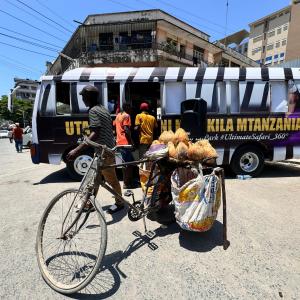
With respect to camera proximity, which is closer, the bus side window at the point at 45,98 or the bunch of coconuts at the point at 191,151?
the bunch of coconuts at the point at 191,151

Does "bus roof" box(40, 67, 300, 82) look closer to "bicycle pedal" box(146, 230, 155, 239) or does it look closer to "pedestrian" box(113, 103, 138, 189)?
"pedestrian" box(113, 103, 138, 189)

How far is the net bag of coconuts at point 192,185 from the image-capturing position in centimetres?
310

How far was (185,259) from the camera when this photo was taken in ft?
9.80

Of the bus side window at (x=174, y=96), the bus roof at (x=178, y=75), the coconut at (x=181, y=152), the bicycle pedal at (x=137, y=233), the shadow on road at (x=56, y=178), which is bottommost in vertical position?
→ the shadow on road at (x=56, y=178)

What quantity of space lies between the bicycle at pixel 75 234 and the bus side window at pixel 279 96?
14.1 feet

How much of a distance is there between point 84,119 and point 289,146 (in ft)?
16.1

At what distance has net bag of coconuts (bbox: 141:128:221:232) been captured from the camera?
3.10 metres

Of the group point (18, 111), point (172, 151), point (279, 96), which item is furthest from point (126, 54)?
point (18, 111)

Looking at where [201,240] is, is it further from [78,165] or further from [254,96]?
[254,96]

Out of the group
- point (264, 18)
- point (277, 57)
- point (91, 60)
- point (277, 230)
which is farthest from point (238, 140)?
point (264, 18)

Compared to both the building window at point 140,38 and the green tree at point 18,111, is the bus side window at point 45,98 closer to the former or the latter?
the building window at point 140,38

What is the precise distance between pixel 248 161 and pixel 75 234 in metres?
5.03

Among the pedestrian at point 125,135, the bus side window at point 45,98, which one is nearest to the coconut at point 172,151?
the pedestrian at point 125,135

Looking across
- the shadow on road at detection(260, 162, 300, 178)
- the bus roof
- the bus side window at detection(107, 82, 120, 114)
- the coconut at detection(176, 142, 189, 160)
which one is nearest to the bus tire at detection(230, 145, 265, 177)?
the shadow on road at detection(260, 162, 300, 178)
